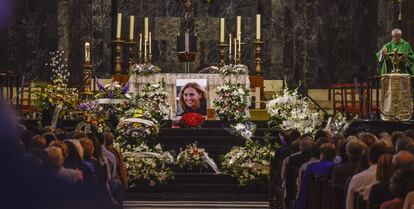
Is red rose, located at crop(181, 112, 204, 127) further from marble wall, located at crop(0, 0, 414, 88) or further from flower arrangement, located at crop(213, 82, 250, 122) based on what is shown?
marble wall, located at crop(0, 0, 414, 88)

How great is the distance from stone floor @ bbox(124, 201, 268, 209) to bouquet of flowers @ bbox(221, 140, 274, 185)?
1.21 m

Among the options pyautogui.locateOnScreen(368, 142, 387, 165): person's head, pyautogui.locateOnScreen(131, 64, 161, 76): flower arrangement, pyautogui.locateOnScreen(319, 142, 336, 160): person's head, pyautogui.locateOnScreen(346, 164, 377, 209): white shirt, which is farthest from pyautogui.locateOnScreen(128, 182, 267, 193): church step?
pyautogui.locateOnScreen(346, 164, 377, 209): white shirt

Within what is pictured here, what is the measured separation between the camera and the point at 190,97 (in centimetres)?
2022

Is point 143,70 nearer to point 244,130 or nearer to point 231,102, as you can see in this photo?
point 231,102

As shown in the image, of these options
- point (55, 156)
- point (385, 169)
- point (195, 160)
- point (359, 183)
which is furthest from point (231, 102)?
point (385, 169)

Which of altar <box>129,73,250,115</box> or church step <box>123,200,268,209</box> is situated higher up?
altar <box>129,73,250,115</box>

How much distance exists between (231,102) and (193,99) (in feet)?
4.56

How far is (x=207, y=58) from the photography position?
26.0 metres

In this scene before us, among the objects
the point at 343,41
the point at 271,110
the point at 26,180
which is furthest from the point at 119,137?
the point at 26,180

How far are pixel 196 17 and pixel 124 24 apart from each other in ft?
7.08

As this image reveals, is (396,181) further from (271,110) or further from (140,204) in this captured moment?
(271,110)

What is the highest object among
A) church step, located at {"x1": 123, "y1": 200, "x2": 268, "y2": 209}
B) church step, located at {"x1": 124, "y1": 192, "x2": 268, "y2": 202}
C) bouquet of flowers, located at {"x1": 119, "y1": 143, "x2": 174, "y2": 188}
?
bouquet of flowers, located at {"x1": 119, "y1": 143, "x2": 174, "y2": 188}

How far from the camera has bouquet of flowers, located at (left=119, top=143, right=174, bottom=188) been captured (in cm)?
1595

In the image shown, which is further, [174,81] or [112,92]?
[174,81]
